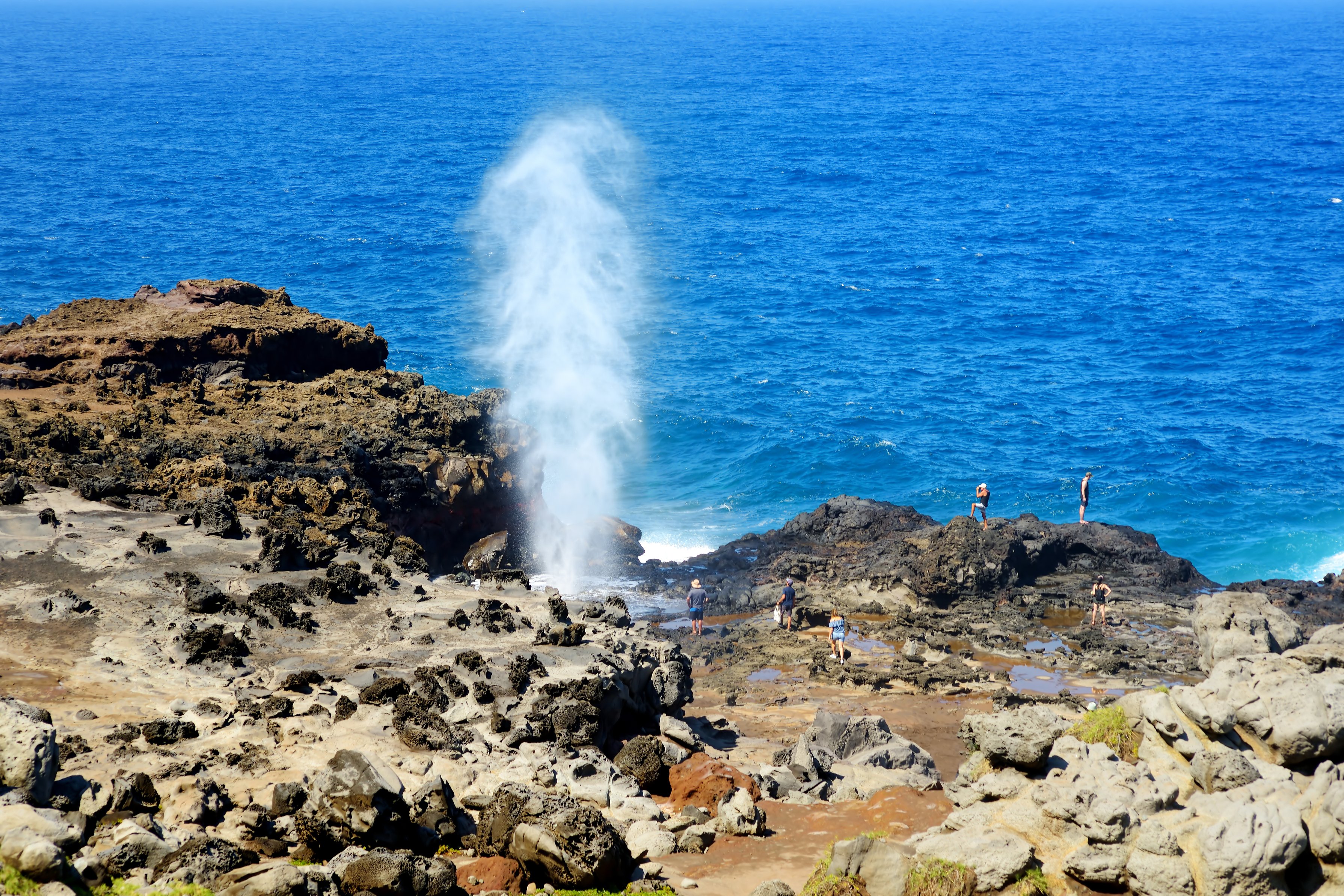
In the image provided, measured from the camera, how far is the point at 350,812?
1222 cm

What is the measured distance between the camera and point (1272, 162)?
92.8m

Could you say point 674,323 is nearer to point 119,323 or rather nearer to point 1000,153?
point 119,323

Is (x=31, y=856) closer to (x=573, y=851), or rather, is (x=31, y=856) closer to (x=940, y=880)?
(x=573, y=851)

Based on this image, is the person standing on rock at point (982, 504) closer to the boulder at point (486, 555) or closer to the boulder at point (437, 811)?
the boulder at point (486, 555)

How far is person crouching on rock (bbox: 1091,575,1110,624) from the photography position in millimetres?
28703

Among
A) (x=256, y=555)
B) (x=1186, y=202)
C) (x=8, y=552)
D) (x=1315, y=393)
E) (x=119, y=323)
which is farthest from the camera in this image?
(x=1186, y=202)

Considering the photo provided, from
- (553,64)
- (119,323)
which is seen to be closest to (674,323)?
(119,323)

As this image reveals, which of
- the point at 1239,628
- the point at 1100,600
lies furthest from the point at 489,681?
the point at 1100,600

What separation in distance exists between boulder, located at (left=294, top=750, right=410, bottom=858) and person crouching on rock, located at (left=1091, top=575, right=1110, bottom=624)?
70.1ft

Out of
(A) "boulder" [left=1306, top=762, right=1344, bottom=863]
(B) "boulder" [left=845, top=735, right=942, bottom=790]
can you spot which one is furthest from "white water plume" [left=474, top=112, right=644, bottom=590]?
(A) "boulder" [left=1306, top=762, right=1344, bottom=863]

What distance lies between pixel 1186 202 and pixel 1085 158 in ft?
59.9

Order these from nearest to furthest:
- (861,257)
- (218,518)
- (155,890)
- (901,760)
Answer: (155,890) → (901,760) → (218,518) → (861,257)

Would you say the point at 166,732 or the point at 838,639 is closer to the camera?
the point at 166,732

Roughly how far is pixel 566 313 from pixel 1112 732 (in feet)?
149
